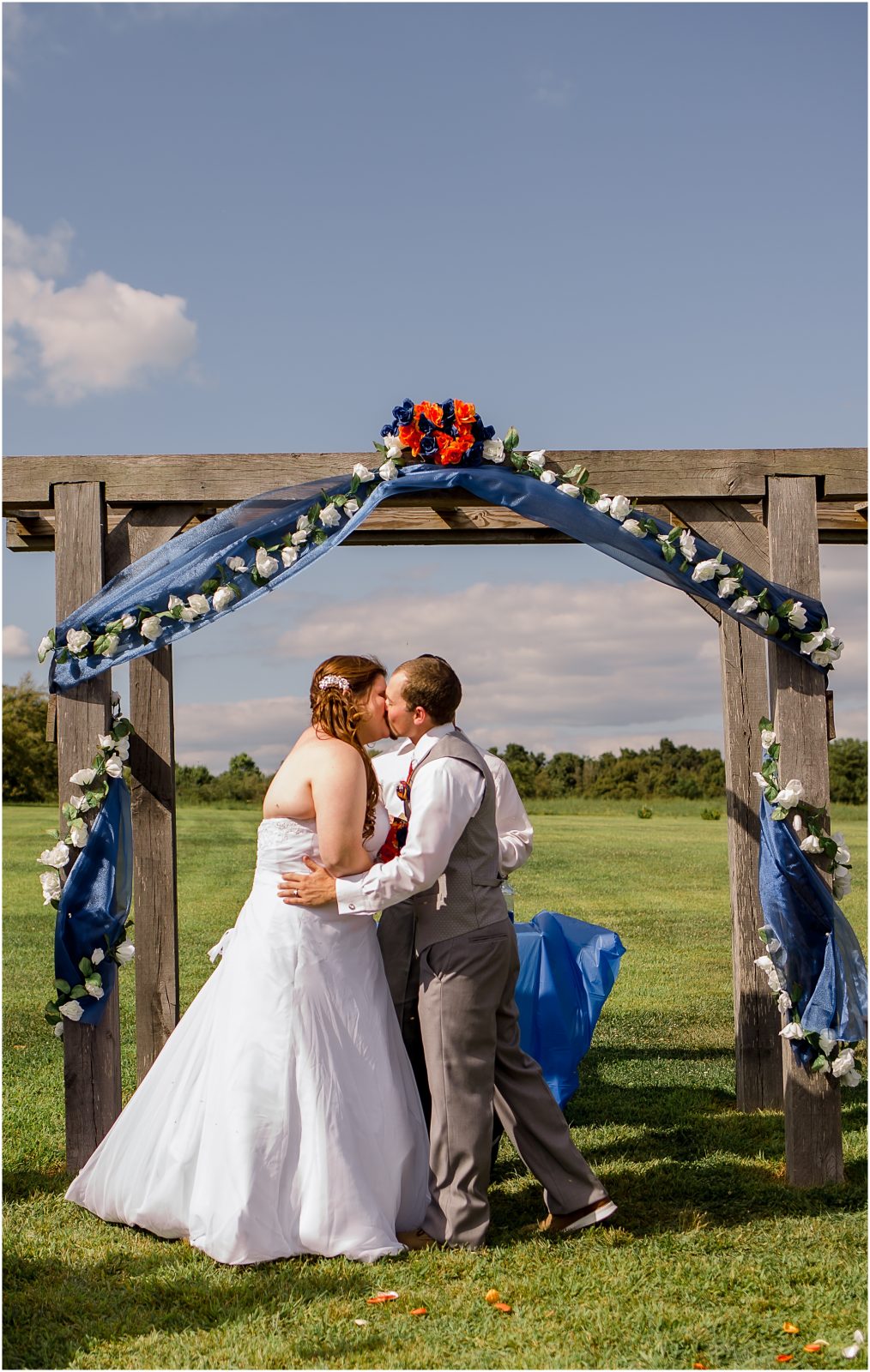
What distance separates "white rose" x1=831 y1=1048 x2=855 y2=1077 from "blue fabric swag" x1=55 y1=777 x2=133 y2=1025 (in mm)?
3071

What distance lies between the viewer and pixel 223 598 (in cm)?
496

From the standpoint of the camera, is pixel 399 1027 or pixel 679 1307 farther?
pixel 399 1027

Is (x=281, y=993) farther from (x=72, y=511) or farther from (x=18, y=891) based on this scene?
(x=18, y=891)

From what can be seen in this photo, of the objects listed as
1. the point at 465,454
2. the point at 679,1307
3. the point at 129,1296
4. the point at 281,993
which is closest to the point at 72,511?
the point at 465,454

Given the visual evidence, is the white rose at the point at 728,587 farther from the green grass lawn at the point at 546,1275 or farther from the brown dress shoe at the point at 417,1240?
the brown dress shoe at the point at 417,1240

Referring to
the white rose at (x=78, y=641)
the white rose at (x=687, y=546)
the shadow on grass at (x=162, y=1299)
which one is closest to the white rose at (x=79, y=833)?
the white rose at (x=78, y=641)

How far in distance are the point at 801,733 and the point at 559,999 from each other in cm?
186

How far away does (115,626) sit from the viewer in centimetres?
508

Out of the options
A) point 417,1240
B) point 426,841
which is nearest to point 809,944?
point 426,841

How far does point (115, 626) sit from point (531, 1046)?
115 inches

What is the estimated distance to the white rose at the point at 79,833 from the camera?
5.11m

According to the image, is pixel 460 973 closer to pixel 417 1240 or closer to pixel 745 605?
pixel 417 1240

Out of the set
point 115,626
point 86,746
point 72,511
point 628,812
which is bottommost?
point 628,812

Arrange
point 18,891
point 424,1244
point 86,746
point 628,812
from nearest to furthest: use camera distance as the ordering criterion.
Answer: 1. point 424,1244
2. point 86,746
3. point 18,891
4. point 628,812
